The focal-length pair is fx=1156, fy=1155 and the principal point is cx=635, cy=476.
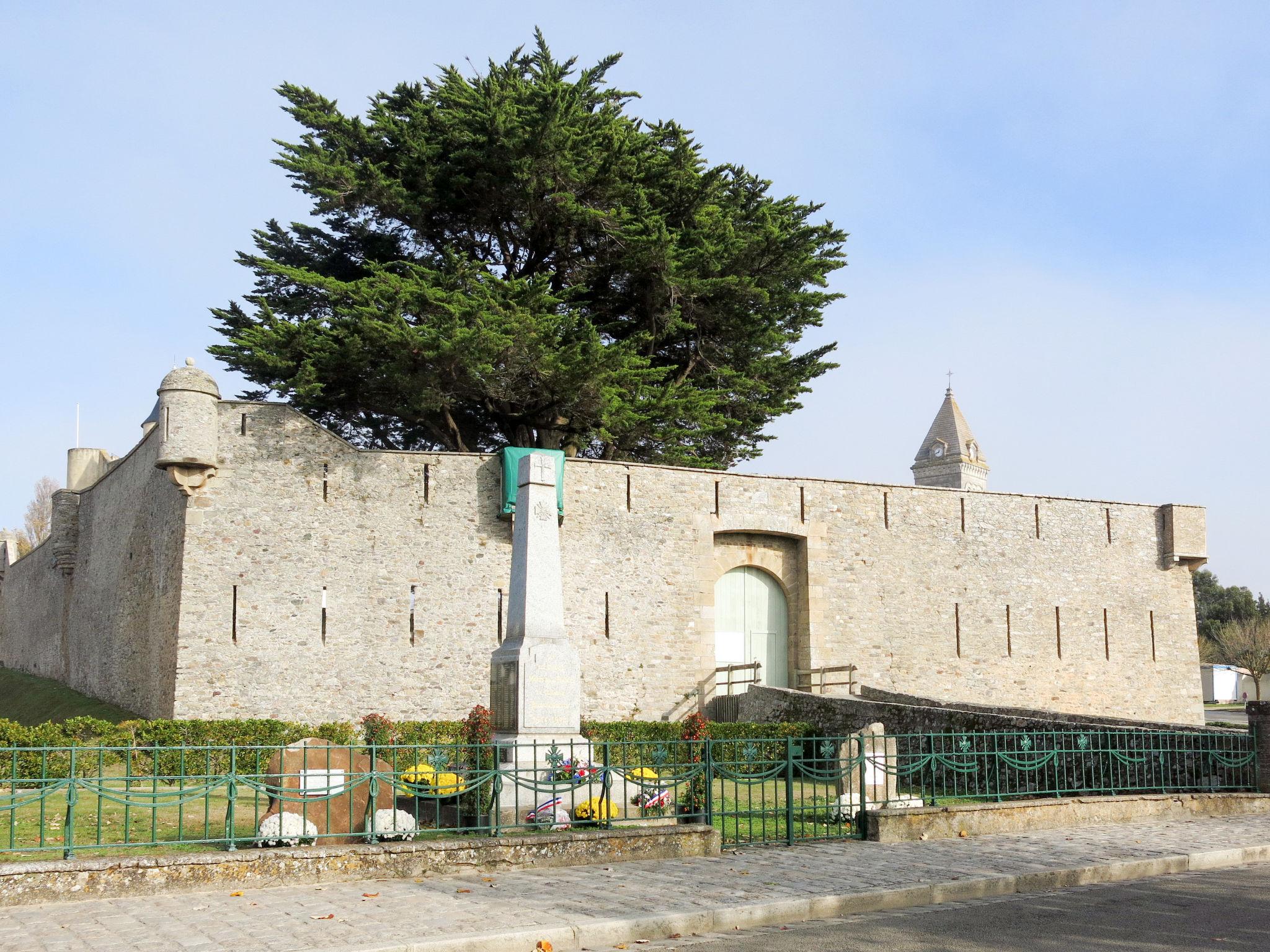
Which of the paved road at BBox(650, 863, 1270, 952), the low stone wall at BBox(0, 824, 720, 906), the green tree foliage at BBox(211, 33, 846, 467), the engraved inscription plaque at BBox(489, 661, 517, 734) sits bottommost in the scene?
the paved road at BBox(650, 863, 1270, 952)

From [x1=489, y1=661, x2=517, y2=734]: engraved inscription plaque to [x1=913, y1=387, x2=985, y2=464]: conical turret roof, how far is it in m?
63.0

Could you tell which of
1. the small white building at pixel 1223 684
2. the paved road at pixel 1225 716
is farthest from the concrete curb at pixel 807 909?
the small white building at pixel 1223 684

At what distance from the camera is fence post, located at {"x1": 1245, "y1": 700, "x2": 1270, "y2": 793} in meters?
13.4

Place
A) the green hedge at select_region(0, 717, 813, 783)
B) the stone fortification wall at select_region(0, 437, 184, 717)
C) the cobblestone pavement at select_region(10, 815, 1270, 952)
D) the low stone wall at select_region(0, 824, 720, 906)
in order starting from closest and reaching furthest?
1. the cobblestone pavement at select_region(10, 815, 1270, 952)
2. the low stone wall at select_region(0, 824, 720, 906)
3. the green hedge at select_region(0, 717, 813, 783)
4. the stone fortification wall at select_region(0, 437, 184, 717)

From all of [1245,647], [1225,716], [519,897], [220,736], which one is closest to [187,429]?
[220,736]

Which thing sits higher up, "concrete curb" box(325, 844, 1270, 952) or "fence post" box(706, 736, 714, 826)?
"fence post" box(706, 736, 714, 826)

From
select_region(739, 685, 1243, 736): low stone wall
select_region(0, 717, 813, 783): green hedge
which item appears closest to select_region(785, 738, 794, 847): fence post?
select_region(0, 717, 813, 783): green hedge

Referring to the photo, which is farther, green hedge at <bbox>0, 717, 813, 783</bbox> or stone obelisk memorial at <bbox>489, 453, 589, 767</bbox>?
green hedge at <bbox>0, 717, 813, 783</bbox>

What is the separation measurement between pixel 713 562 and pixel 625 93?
11.5 metres

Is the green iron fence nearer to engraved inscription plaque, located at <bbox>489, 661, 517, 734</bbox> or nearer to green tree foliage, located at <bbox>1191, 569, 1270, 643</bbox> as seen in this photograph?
engraved inscription plaque, located at <bbox>489, 661, 517, 734</bbox>

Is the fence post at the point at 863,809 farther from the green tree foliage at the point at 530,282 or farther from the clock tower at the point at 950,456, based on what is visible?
the clock tower at the point at 950,456

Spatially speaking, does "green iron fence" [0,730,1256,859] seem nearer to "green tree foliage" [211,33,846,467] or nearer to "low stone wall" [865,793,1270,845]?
"low stone wall" [865,793,1270,845]

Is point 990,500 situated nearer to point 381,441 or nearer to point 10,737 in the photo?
point 381,441

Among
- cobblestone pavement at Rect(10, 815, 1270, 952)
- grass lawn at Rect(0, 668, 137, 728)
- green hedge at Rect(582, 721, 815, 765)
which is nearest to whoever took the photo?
cobblestone pavement at Rect(10, 815, 1270, 952)
